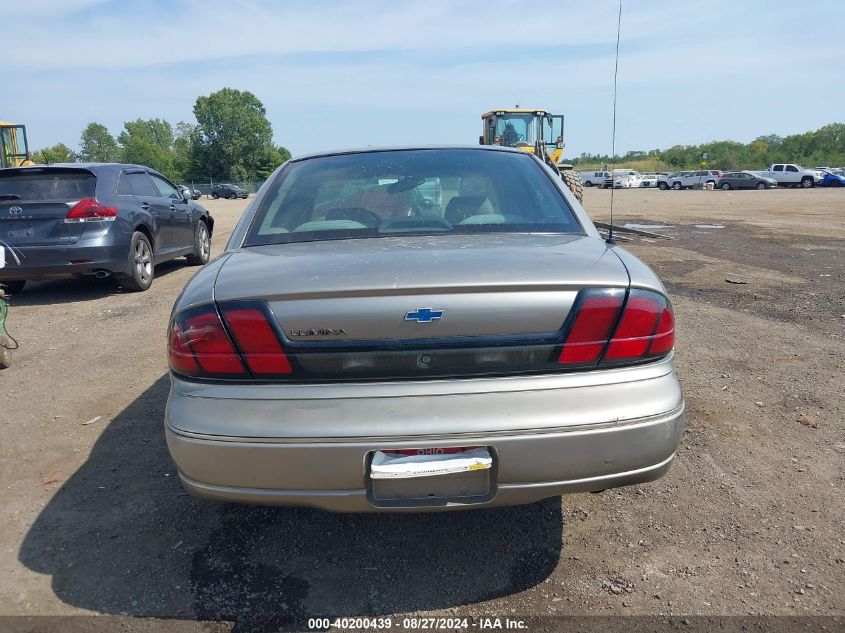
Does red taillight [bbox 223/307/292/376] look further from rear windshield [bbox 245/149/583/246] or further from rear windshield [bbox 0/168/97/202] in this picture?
rear windshield [bbox 0/168/97/202]

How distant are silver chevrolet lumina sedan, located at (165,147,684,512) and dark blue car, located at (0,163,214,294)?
592 cm

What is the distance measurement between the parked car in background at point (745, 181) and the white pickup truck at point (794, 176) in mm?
768

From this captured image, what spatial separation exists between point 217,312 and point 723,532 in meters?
2.24

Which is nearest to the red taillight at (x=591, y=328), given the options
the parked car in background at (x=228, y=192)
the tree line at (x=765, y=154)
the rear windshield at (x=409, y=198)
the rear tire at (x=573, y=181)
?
the rear windshield at (x=409, y=198)

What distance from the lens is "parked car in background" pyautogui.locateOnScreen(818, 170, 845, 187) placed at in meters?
47.3

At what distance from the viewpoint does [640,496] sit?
9.91ft

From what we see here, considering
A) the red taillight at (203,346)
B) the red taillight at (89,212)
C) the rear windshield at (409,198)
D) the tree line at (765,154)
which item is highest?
the tree line at (765,154)

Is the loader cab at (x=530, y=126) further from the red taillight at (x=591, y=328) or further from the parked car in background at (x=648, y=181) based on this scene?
the parked car in background at (x=648, y=181)

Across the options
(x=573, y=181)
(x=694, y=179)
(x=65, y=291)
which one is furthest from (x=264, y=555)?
(x=694, y=179)

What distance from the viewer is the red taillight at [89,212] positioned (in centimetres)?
727

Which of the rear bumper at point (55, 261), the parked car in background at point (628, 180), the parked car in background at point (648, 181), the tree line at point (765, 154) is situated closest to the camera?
the rear bumper at point (55, 261)

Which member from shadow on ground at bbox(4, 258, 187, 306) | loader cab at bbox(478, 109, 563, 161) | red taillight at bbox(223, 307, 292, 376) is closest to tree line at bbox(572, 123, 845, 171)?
loader cab at bbox(478, 109, 563, 161)

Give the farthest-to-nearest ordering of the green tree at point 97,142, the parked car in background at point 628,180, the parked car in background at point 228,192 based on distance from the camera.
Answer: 1. the green tree at point 97,142
2. the parked car in background at point 228,192
3. the parked car in background at point 628,180

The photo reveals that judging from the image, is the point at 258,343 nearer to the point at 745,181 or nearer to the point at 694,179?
the point at 745,181
